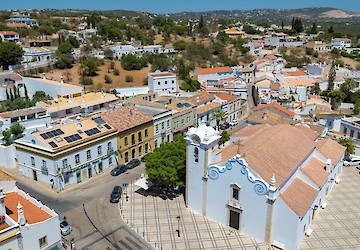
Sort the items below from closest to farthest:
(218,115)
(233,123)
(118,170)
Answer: (118,170) < (218,115) < (233,123)

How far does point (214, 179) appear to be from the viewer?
107ft

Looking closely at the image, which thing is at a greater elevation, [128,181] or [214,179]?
[214,179]

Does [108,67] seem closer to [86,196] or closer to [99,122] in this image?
[99,122]

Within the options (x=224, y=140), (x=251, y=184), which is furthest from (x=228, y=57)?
(x=251, y=184)

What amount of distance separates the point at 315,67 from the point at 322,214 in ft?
287

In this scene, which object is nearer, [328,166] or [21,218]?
[21,218]

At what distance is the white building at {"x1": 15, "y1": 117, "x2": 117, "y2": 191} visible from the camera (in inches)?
1562

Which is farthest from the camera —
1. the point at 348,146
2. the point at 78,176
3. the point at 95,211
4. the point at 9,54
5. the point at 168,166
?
the point at 9,54

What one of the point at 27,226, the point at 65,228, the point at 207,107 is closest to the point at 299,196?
the point at 65,228

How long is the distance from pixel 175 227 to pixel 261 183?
32.0 feet

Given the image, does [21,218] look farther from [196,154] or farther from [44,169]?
[44,169]

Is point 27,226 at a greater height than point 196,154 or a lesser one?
lesser

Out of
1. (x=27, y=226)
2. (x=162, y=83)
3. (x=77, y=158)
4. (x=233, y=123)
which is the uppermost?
(x=162, y=83)

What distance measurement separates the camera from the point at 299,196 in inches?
1208
